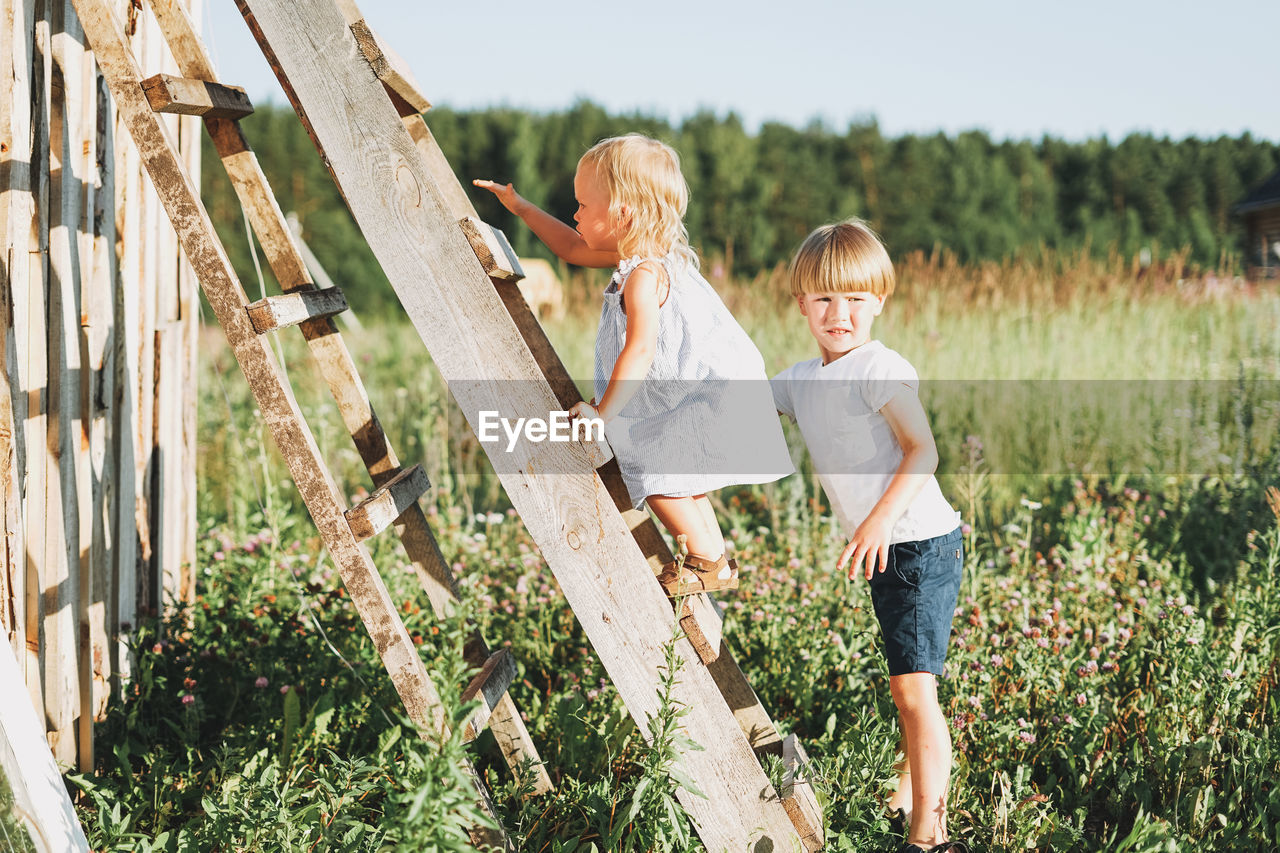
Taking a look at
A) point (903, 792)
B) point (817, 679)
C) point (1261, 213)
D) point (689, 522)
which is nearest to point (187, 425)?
point (689, 522)

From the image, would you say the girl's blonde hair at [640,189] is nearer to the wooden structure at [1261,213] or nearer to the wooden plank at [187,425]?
the wooden plank at [187,425]

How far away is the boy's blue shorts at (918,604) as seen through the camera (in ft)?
7.07

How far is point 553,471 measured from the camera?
6.09 ft

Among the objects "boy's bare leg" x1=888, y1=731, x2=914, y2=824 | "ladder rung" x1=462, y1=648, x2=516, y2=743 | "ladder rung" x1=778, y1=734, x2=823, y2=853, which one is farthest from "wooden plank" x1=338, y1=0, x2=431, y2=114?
"boy's bare leg" x1=888, y1=731, x2=914, y2=824

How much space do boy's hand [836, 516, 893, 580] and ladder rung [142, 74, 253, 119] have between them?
1586 mm

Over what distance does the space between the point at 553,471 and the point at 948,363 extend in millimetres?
5032

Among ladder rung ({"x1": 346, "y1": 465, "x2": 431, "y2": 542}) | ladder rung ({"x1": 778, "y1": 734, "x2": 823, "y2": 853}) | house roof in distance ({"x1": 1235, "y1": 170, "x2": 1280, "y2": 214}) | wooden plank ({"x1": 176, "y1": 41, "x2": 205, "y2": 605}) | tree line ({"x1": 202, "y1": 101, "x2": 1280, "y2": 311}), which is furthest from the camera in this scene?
house roof in distance ({"x1": 1235, "y1": 170, "x2": 1280, "y2": 214})

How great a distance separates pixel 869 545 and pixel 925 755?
1.71ft

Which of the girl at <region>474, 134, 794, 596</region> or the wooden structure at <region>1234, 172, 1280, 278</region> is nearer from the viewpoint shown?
the girl at <region>474, 134, 794, 596</region>

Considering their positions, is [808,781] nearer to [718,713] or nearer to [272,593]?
[718,713]

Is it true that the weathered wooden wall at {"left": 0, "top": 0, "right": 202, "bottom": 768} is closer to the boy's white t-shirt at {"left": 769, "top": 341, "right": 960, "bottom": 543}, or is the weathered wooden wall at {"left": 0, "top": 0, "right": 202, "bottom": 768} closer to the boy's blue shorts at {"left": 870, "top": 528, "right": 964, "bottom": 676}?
the boy's white t-shirt at {"left": 769, "top": 341, "right": 960, "bottom": 543}

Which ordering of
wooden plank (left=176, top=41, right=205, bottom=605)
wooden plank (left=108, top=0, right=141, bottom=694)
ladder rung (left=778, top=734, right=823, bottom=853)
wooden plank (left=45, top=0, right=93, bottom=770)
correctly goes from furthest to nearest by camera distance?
wooden plank (left=176, top=41, right=205, bottom=605) → wooden plank (left=108, top=0, right=141, bottom=694) → wooden plank (left=45, top=0, right=93, bottom=770) → ladder rung (left=778, top=734, right=823, bottom=853)

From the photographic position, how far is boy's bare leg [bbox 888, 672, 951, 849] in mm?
2137

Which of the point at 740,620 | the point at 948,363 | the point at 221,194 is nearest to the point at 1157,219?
the point at 948,363
